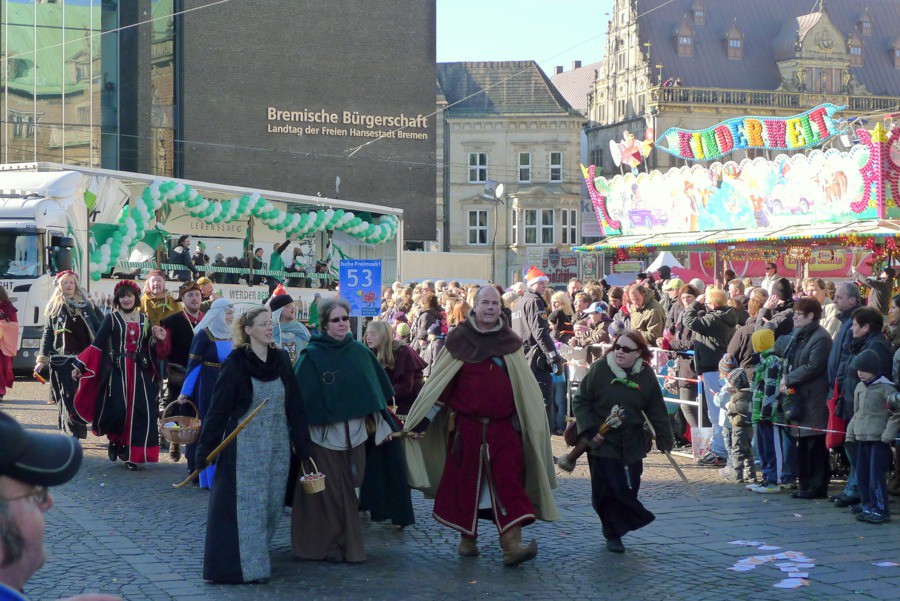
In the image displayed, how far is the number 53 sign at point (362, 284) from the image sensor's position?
50.7 feet

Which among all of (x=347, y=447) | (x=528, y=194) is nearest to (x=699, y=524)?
(x=347, y=447)

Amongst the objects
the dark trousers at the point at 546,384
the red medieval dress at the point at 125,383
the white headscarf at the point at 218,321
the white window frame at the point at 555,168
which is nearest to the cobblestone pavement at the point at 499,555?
the red medieval dress at the point at 125,383

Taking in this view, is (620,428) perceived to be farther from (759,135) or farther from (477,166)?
(477,166)

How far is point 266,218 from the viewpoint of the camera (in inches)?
982

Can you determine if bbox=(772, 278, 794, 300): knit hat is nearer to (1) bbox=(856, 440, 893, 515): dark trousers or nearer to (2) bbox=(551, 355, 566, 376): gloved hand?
(1) bbox=(856, 440, 893, 515): dark trousers

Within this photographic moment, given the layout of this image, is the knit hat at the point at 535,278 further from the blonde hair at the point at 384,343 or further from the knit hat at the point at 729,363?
the blonde hair at the point at 384,343

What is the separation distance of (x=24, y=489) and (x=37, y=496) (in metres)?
0.05

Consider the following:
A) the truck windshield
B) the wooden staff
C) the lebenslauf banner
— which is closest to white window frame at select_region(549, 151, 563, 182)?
the lebenslauf banner

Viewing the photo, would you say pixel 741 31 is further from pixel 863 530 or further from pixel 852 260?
pixel 863 530

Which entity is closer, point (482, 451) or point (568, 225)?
point (482, 451)

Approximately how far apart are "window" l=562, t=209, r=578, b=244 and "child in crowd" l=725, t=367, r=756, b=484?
5608 centimetres

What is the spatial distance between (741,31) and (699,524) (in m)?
64.9

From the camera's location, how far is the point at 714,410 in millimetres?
11852

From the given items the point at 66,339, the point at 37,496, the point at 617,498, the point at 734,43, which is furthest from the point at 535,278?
the point at 734,43
